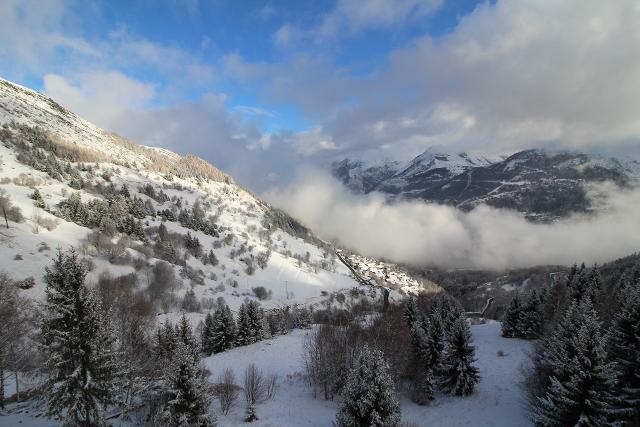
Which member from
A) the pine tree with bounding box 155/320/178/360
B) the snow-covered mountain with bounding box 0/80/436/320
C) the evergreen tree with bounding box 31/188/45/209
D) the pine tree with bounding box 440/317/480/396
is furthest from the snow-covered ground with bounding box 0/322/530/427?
the evergreen tree with bounding box 31/188/45/209

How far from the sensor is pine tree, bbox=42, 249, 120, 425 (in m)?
19.0

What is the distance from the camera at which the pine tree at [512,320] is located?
52.1m

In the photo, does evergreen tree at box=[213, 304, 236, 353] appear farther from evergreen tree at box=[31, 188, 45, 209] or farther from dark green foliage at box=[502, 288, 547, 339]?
evergreen tree at box=[31, 188, 45, 209]

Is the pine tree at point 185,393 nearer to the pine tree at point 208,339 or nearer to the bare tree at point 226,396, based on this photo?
the bare tree at point 226,396

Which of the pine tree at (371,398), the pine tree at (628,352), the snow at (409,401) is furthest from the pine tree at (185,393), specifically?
the pine tree at (628,352)

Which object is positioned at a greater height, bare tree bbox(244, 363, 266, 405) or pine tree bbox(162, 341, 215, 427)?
pine tree bbox(162, 341, 215, 427)

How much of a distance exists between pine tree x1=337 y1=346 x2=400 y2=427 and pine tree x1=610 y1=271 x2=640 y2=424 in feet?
46.7

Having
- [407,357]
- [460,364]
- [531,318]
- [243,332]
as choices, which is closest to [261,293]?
[243,332]

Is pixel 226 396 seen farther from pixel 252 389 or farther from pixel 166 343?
pixel 166 343

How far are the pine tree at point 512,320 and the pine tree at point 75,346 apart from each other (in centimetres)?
5158

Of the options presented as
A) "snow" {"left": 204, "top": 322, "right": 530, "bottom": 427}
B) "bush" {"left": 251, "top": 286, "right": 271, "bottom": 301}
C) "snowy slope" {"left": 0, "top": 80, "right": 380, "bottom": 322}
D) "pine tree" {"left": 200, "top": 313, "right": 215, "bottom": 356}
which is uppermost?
"snowy slope" {"left": 0, "top": 80, "right": 380, "bottom": 322}

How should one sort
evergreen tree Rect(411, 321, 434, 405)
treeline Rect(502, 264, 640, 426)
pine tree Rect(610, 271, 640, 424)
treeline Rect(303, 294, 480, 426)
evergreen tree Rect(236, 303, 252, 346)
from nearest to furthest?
1. treeline Rect(502, 264, 640, 426)
2. pine tree Rect(610, 271, 640, 424)
3. treeline Rect(303, 294, 480, 426)
4. evergreen tree Rect(411, 321, 434, 405)
5. evergreen tree Rect(236, 303, 252, 346)

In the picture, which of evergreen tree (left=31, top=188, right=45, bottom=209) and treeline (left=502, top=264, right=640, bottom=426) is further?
evergreen tree (left=31, top=188, right=45, bottom=209)

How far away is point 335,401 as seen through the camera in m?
34.3
